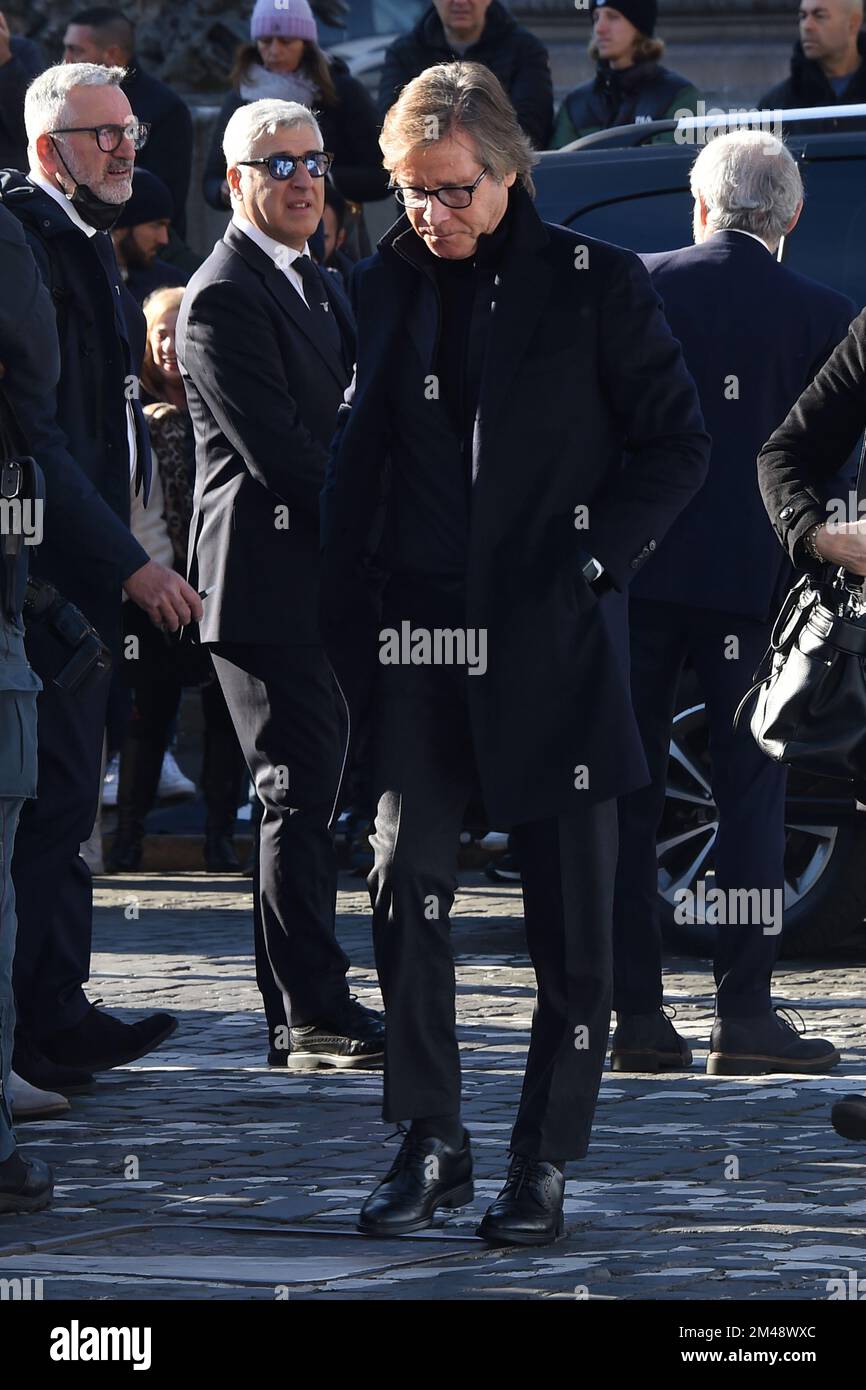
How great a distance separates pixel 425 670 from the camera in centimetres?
559

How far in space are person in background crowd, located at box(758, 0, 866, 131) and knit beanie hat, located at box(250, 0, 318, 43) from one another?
1.99 m

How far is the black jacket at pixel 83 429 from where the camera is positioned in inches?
270

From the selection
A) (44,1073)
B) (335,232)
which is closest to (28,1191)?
(44,1073)

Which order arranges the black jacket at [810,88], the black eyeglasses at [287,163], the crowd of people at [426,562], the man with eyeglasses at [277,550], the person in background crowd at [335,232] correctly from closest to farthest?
the crowd of people at [426,562]
the man with eyeglasses at [277,550]
the black eyeglasses at [287,163]
the black jacket at [810,88]
the person in background crowd at [335,232]

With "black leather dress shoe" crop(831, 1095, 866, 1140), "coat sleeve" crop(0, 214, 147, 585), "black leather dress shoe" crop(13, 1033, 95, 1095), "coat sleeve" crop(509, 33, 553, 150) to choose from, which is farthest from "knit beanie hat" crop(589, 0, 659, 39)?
"black leather dress shoe" crop(831, 1095, 866, 1140)

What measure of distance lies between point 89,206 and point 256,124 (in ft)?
1.63

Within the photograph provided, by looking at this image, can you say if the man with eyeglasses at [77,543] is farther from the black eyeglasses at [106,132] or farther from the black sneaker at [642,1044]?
the black sneaker at [642,1044]

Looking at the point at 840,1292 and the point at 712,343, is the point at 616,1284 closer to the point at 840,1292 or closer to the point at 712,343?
the point at 840,1292

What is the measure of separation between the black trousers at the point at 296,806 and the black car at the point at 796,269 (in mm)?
1845

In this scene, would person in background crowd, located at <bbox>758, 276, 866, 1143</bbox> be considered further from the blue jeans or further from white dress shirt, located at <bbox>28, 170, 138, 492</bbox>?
white dress shirt, located at <bbox>28, 170, 138, 492</bbox>

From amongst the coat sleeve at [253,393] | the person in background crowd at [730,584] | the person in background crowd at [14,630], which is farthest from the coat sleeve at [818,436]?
the person in background crowd at [14,630]

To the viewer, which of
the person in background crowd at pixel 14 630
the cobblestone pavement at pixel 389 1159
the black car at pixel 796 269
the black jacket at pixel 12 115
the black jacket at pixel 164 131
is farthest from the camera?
the black jacket at pixel 164 131

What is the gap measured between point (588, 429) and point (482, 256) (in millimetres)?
397
